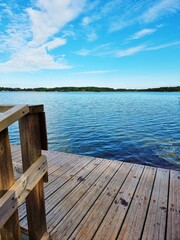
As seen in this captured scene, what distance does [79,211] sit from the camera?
2.21 meters

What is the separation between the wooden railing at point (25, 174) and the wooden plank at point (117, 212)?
27.6 inches

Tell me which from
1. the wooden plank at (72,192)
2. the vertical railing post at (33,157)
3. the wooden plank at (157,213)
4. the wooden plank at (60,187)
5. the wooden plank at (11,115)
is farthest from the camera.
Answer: the wooden plank at (60,187)

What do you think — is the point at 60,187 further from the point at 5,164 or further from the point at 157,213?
the point at 5,164

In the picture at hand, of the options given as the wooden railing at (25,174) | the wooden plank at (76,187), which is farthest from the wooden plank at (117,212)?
the wooden railing at (25,174)

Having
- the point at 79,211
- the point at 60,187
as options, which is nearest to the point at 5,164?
the point at 79,211

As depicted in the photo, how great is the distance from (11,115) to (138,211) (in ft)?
6.92

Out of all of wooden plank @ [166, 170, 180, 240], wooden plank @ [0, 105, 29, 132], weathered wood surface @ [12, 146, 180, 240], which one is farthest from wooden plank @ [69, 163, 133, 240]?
wooden plank @ [0, 105, 29, 132]

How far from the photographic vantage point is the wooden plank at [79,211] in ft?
6.16

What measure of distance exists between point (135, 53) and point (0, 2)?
108 feet

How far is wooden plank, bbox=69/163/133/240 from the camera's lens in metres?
1.85

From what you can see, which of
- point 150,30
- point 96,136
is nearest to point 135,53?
point 150,30

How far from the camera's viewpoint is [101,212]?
7.18 ft

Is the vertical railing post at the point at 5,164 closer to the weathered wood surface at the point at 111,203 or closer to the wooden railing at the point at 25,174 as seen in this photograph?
the wooden railing at the point at 25,174

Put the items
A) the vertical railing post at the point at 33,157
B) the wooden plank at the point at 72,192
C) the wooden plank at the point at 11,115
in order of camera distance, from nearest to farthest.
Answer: the wooden plank at the point at 11,115 < the vertical railing post at the point at 33,157 < the wooden plank at the point at 72,192
